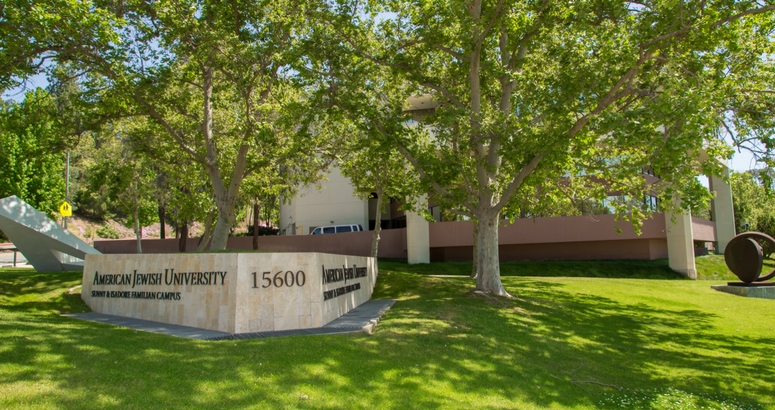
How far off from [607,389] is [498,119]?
303 inches

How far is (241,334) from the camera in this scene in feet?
30.1

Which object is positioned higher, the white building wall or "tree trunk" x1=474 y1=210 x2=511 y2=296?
the white building wall

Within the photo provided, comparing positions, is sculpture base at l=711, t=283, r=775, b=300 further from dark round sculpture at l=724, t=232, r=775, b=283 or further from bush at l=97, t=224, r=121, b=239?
bush at l=97, t=224, r=121, b=239

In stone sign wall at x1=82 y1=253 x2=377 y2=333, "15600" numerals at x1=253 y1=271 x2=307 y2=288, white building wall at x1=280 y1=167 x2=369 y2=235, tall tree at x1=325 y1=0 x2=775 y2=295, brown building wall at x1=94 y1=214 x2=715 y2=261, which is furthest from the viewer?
white building wall at x1=280 y1=167 x2=369 y2=235

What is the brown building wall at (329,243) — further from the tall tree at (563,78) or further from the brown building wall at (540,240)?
the tall tree at (563,78)

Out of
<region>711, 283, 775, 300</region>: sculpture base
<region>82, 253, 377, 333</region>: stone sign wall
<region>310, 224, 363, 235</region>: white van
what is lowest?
<region>711, 283, 775, 300</region>: sculpture base

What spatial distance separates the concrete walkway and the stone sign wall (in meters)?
0.24

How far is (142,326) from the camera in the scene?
10.5 meters

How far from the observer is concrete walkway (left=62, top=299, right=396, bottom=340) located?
29.7 ft

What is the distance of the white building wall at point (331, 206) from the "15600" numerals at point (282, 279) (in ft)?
86.6

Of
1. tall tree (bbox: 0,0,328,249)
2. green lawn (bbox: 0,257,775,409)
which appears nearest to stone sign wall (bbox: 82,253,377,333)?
green lawn (bbox: 0,257,775,409)

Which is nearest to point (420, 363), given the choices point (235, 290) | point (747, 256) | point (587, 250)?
point (235, 290)

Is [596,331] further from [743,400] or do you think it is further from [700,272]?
[700,272]

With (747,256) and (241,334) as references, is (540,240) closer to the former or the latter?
(747,256)
